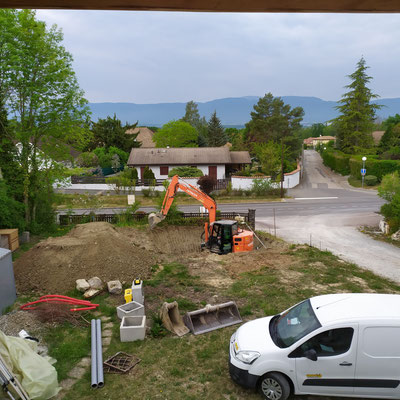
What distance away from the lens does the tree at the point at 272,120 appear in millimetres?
58500

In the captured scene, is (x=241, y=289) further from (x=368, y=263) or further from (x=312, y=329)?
(x=368, y=263)

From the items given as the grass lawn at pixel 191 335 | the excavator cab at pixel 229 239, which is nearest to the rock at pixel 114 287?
the grass lawn at pixel 191 335

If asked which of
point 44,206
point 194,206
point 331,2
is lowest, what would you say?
point 194,206

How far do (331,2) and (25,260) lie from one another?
14349 millimetres

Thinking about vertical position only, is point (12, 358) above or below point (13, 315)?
above

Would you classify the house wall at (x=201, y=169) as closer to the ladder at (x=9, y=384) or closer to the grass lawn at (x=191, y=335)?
the grass lawn at (x=191, y=335)

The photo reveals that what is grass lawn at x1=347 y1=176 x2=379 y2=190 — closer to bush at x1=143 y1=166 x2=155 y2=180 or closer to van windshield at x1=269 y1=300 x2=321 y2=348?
bush at x1=143 y1=166 x2=155 y2=180

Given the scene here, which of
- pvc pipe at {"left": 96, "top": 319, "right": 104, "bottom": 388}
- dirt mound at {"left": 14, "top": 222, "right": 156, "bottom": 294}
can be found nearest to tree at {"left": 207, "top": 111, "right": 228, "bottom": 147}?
dirt mound at {"left": 14, "top": 222, "right": 156, "bottom": 294}

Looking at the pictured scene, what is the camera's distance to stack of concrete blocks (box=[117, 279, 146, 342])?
8.88 meters

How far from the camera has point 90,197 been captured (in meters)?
34.5

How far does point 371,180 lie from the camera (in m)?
41.2

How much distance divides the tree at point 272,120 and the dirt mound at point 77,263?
4710 centimetres

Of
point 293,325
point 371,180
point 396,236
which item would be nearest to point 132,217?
point 396,236

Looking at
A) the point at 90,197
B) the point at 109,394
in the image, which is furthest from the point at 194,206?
the point at 109,394
